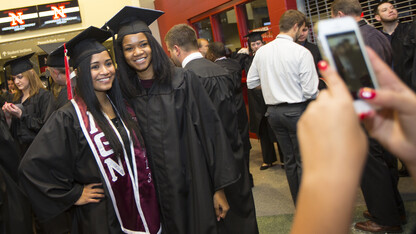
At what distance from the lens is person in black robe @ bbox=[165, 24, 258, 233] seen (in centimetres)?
270

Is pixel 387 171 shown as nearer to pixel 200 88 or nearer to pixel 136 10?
pixel 200 88

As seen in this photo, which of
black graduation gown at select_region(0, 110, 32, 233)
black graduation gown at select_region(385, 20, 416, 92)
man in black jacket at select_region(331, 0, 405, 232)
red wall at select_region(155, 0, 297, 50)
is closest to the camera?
black graduation gown at select_region(0, 110, 32, 233)

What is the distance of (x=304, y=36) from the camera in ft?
14.0

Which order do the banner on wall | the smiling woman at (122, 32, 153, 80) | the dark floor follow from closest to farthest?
the smiling woman at (122, 32, 153, 80)
the dark floor
the banner on wall

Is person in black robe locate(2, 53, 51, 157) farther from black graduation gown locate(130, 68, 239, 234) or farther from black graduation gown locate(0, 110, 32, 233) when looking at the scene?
black graduation gown locate(130, 68, 239, 234)

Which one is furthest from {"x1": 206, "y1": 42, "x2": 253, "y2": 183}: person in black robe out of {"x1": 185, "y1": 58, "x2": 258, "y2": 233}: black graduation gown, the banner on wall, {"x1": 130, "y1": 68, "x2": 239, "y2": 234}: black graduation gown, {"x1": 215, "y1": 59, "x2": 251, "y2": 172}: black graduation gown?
the banner on wall

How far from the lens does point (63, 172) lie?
2.09 metres

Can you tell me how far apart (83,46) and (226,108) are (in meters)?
1.50

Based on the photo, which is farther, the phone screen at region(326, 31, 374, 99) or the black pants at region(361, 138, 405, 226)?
the black pants at region(361, 138, 405, 226)

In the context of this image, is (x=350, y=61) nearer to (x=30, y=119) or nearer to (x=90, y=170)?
(x=90, y=170)

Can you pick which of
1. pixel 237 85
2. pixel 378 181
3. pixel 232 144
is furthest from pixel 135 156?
pixel 237 85

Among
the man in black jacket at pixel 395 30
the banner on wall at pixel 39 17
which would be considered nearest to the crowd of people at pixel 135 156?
the man in black jacket at pixel 395 30

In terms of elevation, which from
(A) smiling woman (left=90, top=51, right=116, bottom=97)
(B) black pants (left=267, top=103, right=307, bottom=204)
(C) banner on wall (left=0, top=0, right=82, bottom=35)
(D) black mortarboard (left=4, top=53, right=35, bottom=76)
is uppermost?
(C) banner on wall (left=0, top=0, right=82, bottom=35)

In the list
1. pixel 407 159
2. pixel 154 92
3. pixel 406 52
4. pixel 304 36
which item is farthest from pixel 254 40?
pixel 407 159
